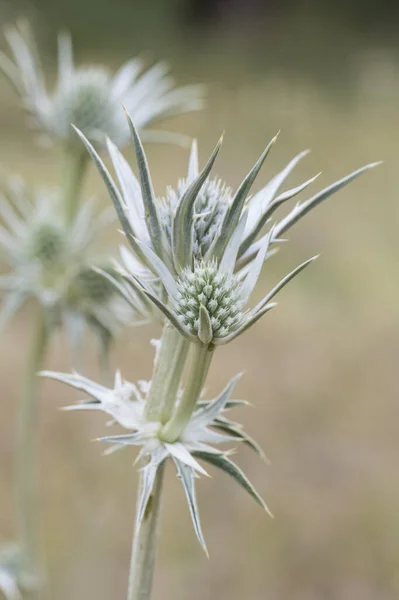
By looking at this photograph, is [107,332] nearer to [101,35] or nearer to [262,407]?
[262,407]

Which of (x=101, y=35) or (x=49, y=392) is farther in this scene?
(x=101, y=35)

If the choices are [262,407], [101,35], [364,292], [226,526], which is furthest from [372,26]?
[226,526]

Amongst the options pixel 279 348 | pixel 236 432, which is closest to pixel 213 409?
pixel 236 432

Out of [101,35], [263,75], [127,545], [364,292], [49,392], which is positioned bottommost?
[127,545]

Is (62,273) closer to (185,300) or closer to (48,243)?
(48,243)

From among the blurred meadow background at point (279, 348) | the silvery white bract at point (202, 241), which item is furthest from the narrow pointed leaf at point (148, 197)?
the blurred meadow background at point (279, 348)

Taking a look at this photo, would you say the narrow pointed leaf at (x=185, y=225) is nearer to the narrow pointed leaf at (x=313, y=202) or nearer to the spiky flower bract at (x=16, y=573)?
the narrow pointed leaf at (x=313, y=202)

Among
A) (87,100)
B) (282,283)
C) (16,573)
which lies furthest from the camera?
(87,100)

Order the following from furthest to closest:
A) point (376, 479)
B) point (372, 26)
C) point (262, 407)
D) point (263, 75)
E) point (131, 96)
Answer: point (372, 26), point (263, 75), point (262, 407), point (376, 479), point (131, 96)
